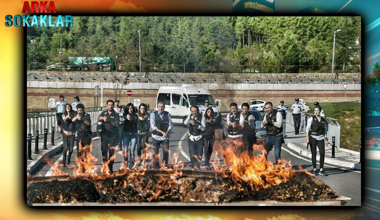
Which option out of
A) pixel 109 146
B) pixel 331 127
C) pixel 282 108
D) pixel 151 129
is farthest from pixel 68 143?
pixel 331 127

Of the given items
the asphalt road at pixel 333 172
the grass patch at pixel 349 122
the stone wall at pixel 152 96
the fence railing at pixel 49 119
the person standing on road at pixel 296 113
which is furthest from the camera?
the person standing on road at pixel 296 113

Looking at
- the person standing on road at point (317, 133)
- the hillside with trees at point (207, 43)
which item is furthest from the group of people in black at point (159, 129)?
the hillside with trees at point (207, 43)

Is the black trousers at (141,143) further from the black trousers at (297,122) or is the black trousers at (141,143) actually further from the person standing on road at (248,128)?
the black trousers at (297,122)

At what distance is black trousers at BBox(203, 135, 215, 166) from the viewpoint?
720cm

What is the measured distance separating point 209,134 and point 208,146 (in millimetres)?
198

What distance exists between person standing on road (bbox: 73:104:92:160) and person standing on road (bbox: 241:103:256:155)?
7.76 ft

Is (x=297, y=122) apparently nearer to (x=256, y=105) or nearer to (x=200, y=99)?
(x=256, y=105)

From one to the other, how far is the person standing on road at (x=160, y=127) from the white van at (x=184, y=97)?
0.38 ft

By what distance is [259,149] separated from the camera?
22.9ft

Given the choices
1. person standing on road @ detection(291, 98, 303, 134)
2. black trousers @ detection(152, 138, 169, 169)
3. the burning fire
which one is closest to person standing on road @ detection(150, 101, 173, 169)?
black trousers @ detection(152, 138, 169, 169)

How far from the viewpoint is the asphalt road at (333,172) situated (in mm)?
6676

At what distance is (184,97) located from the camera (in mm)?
7211

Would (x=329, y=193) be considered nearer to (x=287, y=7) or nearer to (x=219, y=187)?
(x=219, y=187)

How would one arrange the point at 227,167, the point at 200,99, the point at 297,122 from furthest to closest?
the point at 297,122 → the point at 200,99 → the point at 227,167
